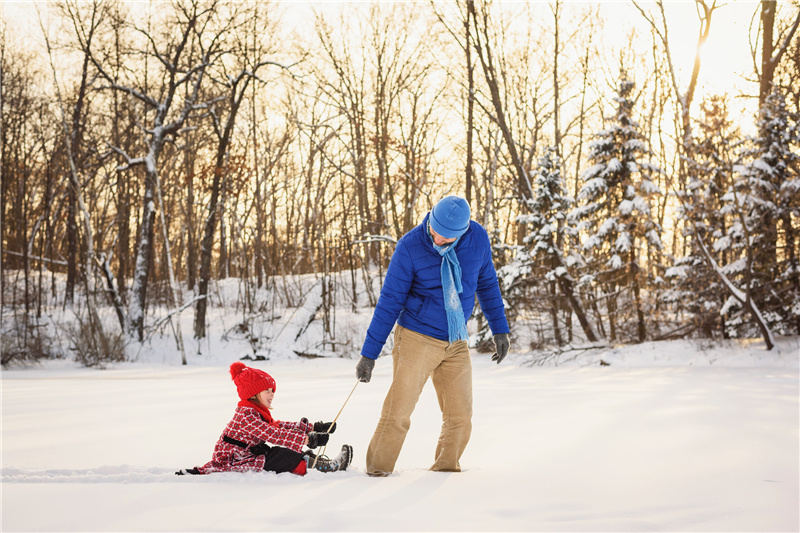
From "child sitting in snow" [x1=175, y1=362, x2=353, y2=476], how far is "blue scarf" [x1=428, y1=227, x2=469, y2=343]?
968 millimetres

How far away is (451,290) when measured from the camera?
3670mm

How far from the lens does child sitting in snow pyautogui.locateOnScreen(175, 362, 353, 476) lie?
3.62 metres

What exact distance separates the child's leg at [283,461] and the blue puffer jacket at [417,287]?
30.2 inches

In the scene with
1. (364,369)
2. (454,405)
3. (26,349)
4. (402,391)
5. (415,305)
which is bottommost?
(26,349)

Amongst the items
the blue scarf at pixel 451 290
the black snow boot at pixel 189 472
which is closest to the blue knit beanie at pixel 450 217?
the blue scarf at pixel 451 290

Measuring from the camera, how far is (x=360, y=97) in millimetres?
21875

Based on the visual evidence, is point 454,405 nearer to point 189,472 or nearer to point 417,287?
point 417,287

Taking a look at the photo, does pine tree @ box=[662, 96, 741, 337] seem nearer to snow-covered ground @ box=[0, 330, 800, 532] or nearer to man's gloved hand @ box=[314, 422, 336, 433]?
→ snow-covered ground @ box=[0, 330, 800, 532]

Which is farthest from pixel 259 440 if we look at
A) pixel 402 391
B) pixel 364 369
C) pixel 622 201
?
pixel 622 201

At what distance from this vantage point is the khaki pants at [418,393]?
146 inches

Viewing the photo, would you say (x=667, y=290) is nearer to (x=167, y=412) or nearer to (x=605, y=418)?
(x=605, y=418)

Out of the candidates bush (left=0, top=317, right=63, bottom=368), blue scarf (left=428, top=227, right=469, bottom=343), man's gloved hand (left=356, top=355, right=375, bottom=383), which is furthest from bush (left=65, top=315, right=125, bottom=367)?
blue scarf (left=428, top=227, right=469, bottom=343)

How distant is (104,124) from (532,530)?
2300cm

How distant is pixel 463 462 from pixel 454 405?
791 millimetres
